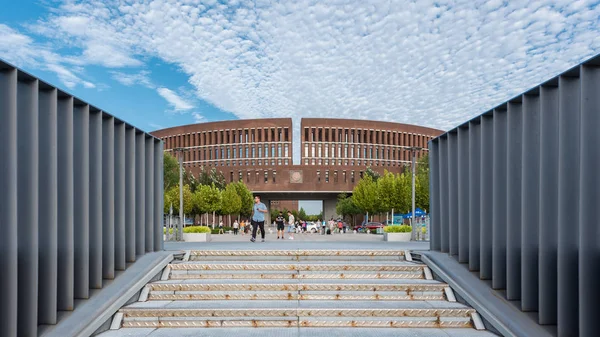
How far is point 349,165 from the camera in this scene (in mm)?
80062

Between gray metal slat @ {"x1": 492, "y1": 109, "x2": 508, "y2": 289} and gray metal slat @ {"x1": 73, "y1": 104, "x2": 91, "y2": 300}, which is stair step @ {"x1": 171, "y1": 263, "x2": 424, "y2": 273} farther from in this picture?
gray metal slat @ {"x1": 73, "y1": 104, "x2": 91, "y2": 300}

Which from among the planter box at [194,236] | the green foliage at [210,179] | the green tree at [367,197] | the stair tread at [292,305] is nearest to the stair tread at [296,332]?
the stair tread at [292,305]

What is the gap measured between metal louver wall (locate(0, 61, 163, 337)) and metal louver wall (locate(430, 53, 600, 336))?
589 centimetres

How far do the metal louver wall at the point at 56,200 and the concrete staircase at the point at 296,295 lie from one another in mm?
921

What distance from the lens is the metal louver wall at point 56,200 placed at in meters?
5.17

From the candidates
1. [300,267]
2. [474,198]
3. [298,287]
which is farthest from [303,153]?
[298,287]

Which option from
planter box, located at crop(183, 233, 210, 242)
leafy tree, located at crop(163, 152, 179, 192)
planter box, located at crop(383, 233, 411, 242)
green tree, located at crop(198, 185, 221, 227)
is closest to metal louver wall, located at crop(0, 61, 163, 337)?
planter box, located at crop(183, 233, 210, 242)

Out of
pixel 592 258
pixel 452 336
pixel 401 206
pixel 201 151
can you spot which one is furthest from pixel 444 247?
pixel 201 151

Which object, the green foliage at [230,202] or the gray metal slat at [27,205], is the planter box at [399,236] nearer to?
the gray metal slat at [27,205]

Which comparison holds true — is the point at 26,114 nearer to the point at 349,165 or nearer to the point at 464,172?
the point at 464,172

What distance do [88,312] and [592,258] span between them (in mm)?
6171

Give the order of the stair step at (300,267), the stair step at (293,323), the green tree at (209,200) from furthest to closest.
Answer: the green tree at (209,200) < the stair step at (300,267) < the stair step at (293,323)

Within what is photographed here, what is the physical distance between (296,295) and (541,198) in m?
3.83

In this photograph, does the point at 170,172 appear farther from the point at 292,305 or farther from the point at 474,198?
the point at 474,198
